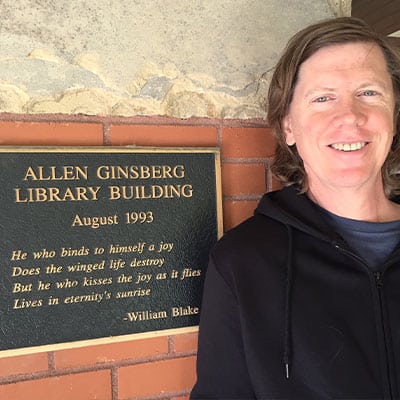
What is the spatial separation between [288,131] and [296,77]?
173 mm

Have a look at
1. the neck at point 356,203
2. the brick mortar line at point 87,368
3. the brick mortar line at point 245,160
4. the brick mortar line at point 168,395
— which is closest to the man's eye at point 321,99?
the neck at point 356,203

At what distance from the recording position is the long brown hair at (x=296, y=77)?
1.42m

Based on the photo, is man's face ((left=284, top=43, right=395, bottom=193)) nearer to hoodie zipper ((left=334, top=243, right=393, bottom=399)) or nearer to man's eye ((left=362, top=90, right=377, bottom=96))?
man's eye ((left=362, top=90, right=377, bottom=96))

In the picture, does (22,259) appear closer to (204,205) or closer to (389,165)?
(204,205)

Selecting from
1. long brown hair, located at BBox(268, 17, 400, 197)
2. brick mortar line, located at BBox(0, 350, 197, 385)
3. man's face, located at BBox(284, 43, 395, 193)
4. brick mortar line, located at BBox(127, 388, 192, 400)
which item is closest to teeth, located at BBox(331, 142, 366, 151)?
man's face, located at BBox(284, 43, 395, 193)

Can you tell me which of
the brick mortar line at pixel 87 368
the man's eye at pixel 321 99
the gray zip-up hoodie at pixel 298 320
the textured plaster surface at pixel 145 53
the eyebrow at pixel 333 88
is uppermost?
the textured plaster surface at pixel 145 53

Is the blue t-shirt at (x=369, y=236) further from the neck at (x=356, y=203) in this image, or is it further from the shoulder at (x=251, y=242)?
the shoulder at (x=251, y=242)

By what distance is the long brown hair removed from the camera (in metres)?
1.42

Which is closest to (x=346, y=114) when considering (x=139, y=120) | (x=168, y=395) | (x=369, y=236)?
(x=369, y=236)

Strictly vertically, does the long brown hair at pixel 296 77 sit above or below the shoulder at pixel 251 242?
above

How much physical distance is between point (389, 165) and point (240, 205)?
50 centimetres

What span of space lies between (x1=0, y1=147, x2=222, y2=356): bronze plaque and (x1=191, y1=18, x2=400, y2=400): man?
0.59ft

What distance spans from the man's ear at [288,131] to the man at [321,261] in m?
0.02

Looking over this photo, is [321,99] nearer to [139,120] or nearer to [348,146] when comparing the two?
[348,146]
